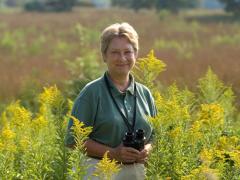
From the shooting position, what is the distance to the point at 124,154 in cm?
336

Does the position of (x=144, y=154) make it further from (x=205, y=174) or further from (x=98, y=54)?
(x=98, y=54)

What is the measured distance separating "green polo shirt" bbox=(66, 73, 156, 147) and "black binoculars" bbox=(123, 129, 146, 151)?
0.43 feet

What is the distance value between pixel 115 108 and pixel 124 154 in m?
0.29

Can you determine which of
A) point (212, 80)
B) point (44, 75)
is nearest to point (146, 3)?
point (44, 75)

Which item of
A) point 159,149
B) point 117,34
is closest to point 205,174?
point 159,149

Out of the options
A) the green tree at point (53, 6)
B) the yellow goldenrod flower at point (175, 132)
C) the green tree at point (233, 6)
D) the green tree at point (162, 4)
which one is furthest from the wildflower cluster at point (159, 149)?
the green tree at point (53, 6)

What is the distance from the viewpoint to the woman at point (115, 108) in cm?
344

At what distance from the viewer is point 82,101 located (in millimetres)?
3436

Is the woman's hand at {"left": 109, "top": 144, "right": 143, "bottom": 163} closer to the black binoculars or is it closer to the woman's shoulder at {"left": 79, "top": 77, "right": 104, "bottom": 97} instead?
the black binoculars

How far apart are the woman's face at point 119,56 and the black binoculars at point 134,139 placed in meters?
0.40

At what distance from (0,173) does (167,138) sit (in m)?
1.08

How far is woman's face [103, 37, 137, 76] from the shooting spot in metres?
3.48


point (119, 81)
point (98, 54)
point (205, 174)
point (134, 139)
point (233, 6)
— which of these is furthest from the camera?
point (233, 6)

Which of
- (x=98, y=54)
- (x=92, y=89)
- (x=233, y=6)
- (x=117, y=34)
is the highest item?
(x=117, y=34)
